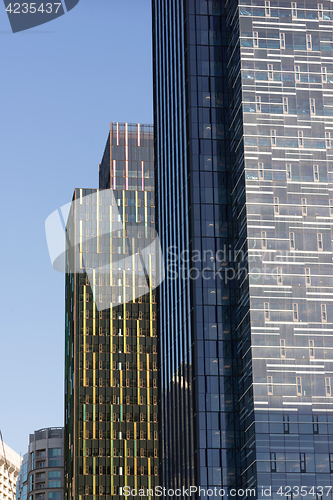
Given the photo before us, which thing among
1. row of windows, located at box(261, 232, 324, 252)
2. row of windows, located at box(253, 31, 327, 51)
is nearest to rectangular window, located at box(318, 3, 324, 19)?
Answer: row of windows, located at box(253, 31, 327, 51)

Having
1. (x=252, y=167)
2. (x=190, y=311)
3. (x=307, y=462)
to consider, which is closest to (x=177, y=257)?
(x=190, y=311)

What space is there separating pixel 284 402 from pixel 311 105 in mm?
41636

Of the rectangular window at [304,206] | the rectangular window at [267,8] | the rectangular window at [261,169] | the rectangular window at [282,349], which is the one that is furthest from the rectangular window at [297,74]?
the rectangular window at [282,349]

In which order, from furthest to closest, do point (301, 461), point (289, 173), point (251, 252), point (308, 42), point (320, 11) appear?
point (320, 11), point (308, 42), point (289, 173), point (251, 252), point (301, 461)

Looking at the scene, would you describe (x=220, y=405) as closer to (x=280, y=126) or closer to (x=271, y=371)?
(x=271, y=371)

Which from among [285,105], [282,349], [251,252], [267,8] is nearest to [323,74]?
[285,105]

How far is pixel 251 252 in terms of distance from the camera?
409ft

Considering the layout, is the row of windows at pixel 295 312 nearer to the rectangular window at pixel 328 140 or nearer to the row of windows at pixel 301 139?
the row of windows at pixel 301 139

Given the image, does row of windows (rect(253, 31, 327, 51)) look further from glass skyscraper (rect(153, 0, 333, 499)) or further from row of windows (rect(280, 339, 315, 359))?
row of windows (rect(280, 339, 315, 359))

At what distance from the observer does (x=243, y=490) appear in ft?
390
